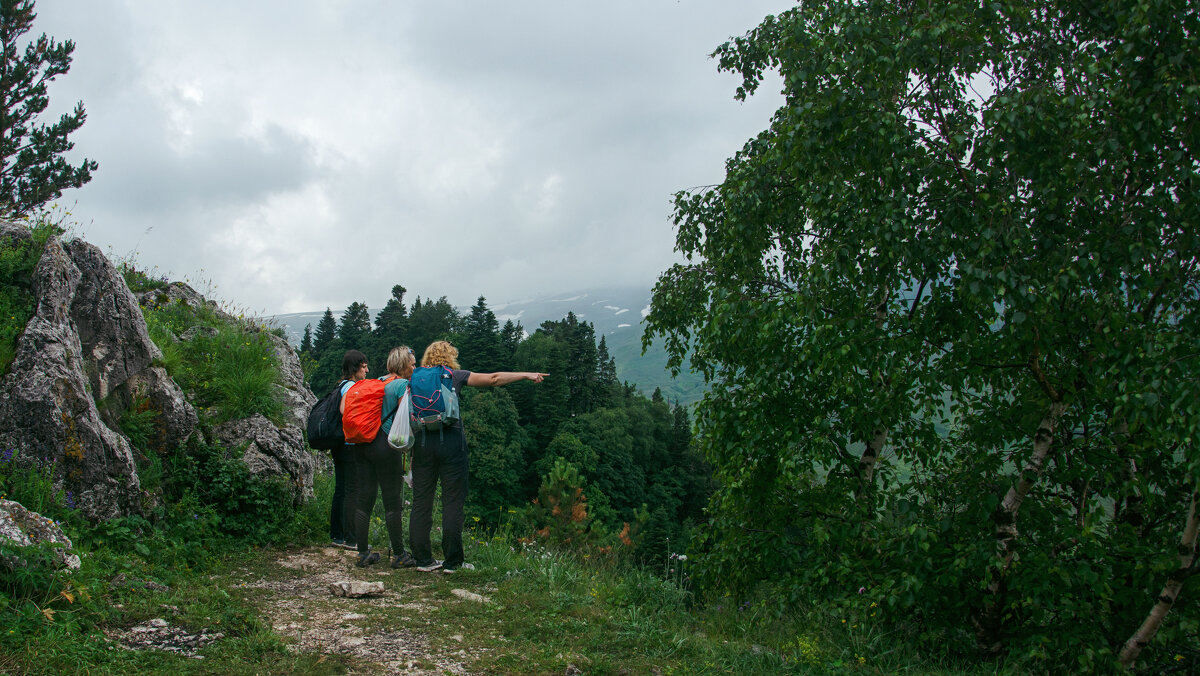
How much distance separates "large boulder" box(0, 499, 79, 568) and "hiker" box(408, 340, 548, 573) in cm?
269

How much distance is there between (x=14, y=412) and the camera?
565 cm

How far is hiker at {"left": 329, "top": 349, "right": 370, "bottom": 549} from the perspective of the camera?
7367 mm

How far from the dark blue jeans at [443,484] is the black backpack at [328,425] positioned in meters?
1.12

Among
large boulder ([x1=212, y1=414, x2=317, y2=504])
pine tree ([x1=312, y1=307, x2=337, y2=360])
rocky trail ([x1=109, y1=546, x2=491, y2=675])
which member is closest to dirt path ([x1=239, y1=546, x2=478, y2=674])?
rocky trail ([x1=109, y1=546, x2=491, y2=675])

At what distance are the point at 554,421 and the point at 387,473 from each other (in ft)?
169

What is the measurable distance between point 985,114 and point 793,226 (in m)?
3.41

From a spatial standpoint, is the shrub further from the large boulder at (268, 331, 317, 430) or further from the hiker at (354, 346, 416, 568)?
the large boulder at (268, 331, 317, 430)

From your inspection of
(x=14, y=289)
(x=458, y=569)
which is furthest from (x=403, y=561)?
(x=14, y=289)

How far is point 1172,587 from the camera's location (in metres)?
4.68

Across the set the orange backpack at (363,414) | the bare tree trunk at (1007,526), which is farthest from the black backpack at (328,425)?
the bare tree trunk at (1007,526)

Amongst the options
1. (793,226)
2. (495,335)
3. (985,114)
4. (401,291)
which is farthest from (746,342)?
(401,291)

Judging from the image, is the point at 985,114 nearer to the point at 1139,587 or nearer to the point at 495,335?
the point at 1139,587

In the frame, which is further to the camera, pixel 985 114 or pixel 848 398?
pixel 848 398

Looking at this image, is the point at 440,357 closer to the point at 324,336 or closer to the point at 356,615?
the point at 356,615
